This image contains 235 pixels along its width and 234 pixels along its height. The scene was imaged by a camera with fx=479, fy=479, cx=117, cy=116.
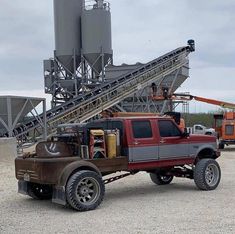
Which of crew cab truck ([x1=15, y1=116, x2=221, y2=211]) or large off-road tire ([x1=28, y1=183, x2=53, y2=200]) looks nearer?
crew cab truck ([x1=15, y1=116, x2=221, y2=211])

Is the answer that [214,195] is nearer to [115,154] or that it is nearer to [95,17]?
[115,154]

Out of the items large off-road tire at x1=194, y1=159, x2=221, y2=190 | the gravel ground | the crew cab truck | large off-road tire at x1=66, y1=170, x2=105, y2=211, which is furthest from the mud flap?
large off-road tire at x1=194, y1=159, x2=221, y2=190

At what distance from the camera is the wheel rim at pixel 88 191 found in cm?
1023

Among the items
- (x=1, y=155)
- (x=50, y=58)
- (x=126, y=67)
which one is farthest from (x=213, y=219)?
(x=50, y=58)

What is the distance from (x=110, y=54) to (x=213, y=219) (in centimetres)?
3887

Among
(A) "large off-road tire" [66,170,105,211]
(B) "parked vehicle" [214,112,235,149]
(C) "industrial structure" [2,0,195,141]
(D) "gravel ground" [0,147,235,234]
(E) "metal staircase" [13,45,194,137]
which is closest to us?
(D) "gravel ground" [0,147,235,234]

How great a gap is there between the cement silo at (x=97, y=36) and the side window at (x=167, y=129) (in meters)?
33.2

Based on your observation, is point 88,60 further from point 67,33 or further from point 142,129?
point 142,129

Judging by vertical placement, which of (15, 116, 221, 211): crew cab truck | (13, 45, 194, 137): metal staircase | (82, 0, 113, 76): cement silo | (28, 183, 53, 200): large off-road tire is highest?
(82, 0, 113, 76): cement silo

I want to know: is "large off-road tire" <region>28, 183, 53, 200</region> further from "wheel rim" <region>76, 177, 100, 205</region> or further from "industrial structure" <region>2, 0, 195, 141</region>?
"industrial structure" <region>2, 0, 195, 141</region>

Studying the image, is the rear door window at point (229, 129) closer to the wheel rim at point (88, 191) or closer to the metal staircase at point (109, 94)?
the metal staircase at point (109, 94)

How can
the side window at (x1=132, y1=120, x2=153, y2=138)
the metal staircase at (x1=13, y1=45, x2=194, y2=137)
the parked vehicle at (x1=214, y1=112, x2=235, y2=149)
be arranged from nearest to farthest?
the side window at (x1=132, y1=120, x2=153, y2=138)
the parked vehicle at (x1=214, y1=112, x2=235, y2=149)
the metal staircase at (x1=13, y1=45, x2=194, y2=137)

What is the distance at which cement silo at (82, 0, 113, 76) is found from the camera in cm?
4559

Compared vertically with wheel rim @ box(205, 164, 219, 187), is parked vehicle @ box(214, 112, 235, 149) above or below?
above
